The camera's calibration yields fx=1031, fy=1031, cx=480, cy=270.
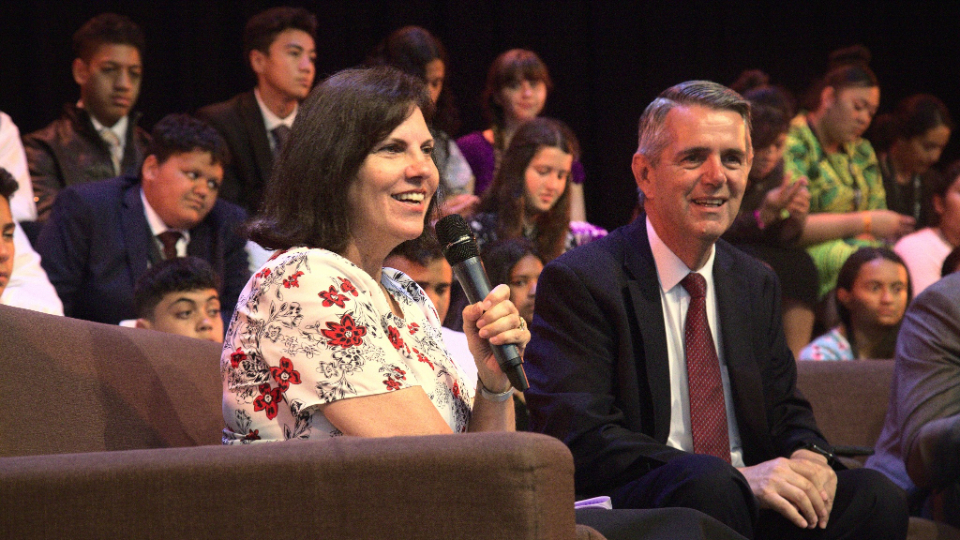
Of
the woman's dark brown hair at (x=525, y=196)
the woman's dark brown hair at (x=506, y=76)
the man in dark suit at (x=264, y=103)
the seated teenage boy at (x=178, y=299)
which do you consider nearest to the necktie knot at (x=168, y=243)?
the seated teenage boy at (x=178, y=299)

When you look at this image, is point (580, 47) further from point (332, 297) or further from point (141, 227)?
point (332, 297)

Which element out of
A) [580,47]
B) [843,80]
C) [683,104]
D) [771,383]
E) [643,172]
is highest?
[580,47]

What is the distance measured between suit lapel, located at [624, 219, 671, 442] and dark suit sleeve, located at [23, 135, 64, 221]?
8.24 ft

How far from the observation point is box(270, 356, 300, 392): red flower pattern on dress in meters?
1.47

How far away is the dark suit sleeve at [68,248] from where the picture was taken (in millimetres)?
3367

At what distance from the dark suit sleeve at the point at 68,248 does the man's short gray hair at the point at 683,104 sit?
1959 millimetres

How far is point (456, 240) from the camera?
65.8 inches

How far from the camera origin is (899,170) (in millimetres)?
4945

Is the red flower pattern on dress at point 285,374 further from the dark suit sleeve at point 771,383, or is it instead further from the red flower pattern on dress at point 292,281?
the dark suit sleeve at point 771,383

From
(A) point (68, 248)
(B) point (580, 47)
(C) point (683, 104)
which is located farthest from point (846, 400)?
(B) point (580, 47)

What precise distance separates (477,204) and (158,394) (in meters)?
2.15

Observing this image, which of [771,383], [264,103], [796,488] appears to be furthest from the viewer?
[264,103]

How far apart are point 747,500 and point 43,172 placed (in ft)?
9.91

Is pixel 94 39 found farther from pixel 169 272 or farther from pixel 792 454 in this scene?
pixel 792 454
